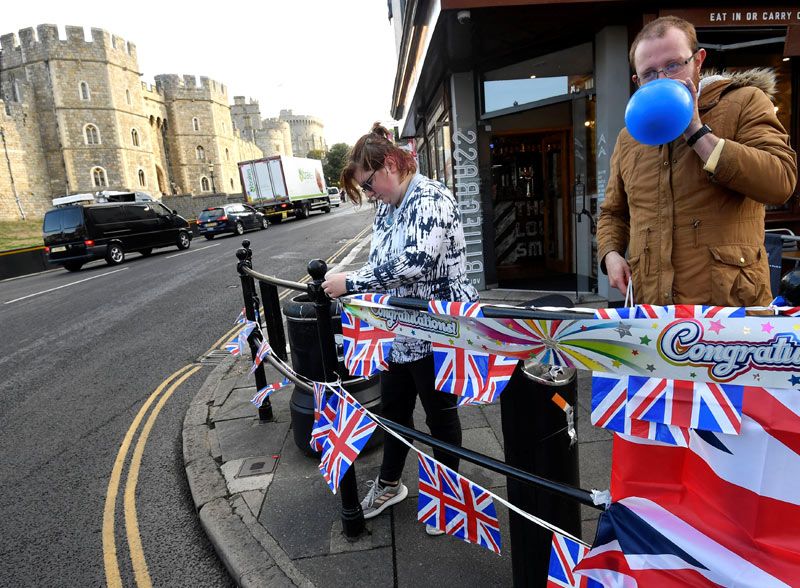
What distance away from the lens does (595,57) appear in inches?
239

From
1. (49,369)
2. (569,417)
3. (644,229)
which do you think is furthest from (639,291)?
(49,369)

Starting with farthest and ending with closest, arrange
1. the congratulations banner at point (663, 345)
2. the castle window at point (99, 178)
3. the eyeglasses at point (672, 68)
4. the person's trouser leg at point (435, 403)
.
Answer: the castle window at point (99, 178) → the person's trouser leg at point (435, 403) → the eyeglasses at point (672, 68) → the congratulations banner at point (663, 345)

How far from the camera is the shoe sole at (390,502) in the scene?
2646 mm

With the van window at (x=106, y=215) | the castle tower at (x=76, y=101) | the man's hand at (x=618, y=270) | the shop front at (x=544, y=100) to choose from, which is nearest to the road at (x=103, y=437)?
the man's hand at (x=618, y=270)

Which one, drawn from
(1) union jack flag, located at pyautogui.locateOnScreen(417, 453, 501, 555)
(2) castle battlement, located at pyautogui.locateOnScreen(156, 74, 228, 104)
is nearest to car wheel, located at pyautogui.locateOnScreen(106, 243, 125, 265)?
(1) union jack flag, located at pyautogui.locateOnScreen(417, 453, 501, 555)

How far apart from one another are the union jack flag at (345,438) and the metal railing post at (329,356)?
0.23ft

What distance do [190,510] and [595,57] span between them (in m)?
6.42

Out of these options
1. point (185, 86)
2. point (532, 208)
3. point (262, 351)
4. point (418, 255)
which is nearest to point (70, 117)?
point (185, 86)

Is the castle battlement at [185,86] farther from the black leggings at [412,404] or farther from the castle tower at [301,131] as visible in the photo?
the black leggings at [412,404]

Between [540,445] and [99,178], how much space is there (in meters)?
54.4

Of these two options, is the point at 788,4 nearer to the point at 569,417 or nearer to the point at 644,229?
the point at 644,229

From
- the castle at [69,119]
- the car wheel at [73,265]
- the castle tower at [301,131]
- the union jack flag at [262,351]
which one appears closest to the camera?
the union jack flag at [262,351]

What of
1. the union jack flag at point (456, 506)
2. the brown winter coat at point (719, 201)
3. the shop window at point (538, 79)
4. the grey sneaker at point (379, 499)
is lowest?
the grey sneaker at point (379, 499)

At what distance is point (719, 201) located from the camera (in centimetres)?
162
